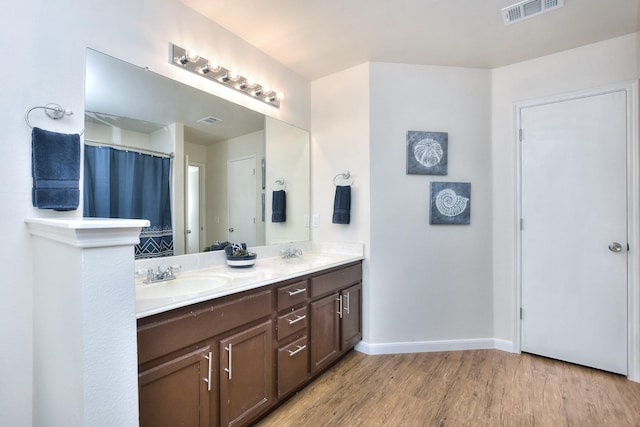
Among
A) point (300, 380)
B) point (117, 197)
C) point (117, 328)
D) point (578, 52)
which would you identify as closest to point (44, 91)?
point (117, 197)

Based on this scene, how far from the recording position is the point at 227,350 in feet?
4.55

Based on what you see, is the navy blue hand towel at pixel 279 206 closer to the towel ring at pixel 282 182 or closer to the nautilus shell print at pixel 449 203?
the towel ring at pixel 282 182

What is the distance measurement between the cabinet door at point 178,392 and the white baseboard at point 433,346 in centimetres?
151

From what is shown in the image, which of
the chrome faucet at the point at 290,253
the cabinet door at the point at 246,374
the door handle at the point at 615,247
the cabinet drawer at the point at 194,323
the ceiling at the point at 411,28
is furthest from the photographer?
the chrome faucet at the point at 290,253

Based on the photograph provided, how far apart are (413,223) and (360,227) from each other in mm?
453

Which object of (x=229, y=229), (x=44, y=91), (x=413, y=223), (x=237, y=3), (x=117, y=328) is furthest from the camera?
(x=413, y=223)

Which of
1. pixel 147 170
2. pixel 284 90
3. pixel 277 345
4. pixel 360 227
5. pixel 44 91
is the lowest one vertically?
pixel 277 345

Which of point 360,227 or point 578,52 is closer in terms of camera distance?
point 578,52

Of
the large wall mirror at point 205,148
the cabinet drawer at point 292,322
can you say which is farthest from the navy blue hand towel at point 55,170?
the cabinet drawer at point 292,322

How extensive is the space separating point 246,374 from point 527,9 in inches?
106

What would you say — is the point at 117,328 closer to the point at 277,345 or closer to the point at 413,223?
the point at 277,345

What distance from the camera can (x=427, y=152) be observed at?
2504 mm

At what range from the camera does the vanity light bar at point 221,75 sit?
68.1 inches

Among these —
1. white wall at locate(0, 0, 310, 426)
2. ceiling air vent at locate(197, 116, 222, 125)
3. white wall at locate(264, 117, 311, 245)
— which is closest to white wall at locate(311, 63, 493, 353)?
white wall at locate(264, 117, 311, 245)
